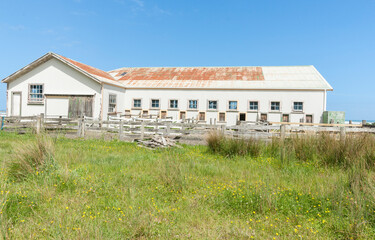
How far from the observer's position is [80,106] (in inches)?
773

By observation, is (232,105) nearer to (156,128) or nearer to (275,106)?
(275,106)

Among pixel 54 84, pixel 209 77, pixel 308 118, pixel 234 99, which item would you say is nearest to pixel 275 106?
pixel 308 118

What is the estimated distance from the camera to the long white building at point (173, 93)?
779 inches

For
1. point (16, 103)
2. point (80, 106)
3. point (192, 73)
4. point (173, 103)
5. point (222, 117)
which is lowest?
point (222, 117)

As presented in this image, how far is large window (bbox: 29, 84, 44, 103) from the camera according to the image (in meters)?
20.4

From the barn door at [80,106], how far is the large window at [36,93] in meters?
2.97

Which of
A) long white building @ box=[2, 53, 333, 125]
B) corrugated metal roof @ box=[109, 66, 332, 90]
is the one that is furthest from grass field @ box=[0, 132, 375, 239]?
corrugated metal roof @ box=[109, 66, 332, 90]

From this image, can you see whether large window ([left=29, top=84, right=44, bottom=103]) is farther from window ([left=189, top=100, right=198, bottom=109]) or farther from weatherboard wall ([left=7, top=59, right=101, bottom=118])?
window ([left=189, top=100, right=198, bottom=109])

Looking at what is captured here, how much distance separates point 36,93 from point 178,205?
20953mm

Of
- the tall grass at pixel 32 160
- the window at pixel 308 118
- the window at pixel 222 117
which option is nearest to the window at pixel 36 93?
the window at pixel 222 117

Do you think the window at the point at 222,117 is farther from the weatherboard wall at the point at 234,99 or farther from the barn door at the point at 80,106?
the barn door at the point at 80,106

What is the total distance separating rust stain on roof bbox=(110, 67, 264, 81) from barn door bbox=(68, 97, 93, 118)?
6.82 m

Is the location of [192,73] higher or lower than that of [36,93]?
higher

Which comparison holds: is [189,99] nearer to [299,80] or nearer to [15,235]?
[299,80]
